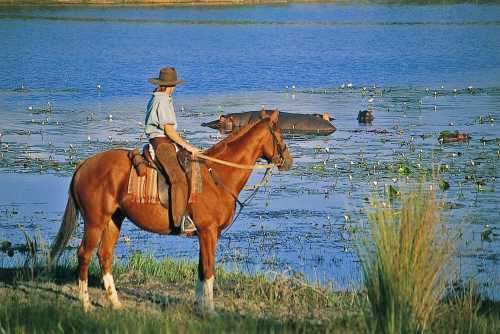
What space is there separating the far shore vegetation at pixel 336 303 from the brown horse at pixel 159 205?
41cm

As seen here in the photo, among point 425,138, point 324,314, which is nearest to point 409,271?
point 324,314

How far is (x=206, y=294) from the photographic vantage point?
10.2m

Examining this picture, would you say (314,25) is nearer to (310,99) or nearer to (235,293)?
(310,99)

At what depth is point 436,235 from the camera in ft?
29.5

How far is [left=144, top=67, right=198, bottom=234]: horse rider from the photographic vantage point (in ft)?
34.2

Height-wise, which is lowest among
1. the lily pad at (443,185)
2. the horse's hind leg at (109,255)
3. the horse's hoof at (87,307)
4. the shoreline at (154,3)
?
the horse's hoof at (87,307)

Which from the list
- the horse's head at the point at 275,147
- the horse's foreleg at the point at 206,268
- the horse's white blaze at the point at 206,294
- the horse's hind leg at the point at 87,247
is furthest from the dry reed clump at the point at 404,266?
the horse's hind leg at the point at 87,247

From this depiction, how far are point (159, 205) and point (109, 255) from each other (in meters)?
0.69

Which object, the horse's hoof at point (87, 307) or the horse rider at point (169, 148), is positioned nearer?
the horse's hoof at point (87, 307)

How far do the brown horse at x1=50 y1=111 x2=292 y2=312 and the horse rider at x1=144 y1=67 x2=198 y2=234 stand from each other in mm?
115

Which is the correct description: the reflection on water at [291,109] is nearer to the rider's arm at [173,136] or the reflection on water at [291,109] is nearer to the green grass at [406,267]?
the green grass at [406,267]

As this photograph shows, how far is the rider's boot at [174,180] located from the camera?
34.1 feet

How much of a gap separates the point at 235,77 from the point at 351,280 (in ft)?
79.4

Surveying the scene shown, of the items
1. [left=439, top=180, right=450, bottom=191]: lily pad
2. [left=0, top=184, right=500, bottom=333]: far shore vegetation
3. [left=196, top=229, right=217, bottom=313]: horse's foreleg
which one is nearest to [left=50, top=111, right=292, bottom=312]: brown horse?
[left=196, top=229, right=217, bottom=313]: horse's foreleg
